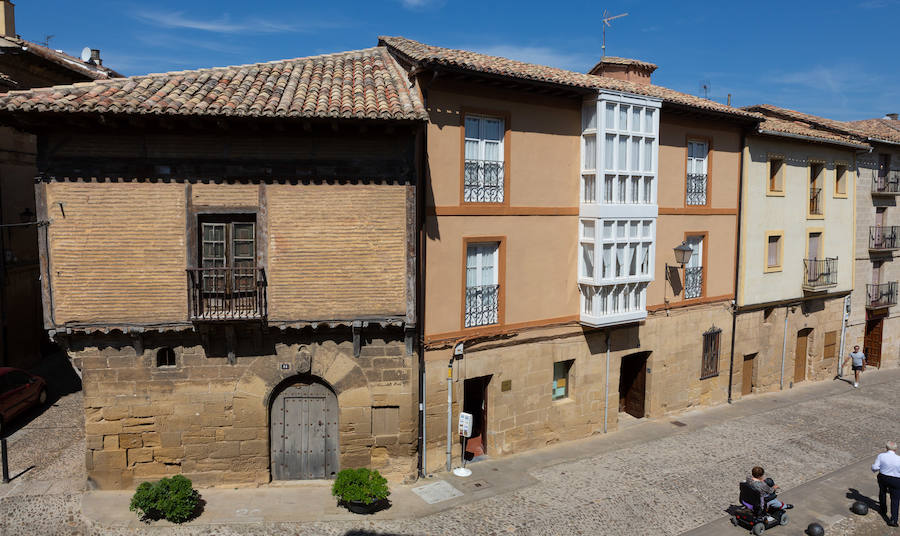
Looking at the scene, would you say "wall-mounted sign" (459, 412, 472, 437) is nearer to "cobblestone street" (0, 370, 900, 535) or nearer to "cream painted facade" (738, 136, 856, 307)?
"cobblestone street" (0, 370, 900, 535)

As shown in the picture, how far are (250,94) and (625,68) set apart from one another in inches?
536

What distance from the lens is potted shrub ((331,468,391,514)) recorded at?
1153cm

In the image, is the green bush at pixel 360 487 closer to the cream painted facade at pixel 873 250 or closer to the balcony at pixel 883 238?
the cream painted facade at pixel 873 250

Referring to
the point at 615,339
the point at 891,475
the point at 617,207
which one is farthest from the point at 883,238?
the point at 891,475

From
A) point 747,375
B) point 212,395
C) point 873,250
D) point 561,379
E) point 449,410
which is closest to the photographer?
point 212,395

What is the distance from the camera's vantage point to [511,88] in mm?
14164

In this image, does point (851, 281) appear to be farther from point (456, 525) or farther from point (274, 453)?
point (274, 453)

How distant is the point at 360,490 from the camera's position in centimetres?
1155

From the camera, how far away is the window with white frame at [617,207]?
15234 millimetres

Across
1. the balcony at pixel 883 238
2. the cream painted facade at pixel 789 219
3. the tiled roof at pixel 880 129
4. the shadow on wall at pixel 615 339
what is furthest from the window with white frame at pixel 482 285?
the balcony at pixel 883 238

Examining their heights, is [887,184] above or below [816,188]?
above

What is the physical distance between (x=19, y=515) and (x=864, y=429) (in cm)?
2096

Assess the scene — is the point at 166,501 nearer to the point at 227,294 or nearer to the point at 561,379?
the point at 227,294

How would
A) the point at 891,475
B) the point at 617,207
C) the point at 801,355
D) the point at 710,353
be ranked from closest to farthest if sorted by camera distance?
the point at 891,475 < the point at 617,207 < the point at 710,353 < the point at 801,355
